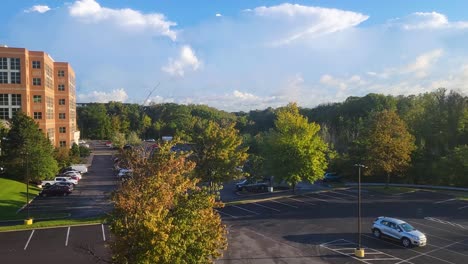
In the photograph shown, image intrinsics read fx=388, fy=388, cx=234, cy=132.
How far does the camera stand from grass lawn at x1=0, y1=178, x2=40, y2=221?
33.8 metres

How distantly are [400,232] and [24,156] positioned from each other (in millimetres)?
40651

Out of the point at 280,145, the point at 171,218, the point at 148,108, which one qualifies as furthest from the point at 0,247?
the point at 148,108

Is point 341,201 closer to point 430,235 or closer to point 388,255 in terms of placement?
point 430,235

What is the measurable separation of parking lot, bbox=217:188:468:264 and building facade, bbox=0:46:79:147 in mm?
40093

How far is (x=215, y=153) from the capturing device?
36312 mm

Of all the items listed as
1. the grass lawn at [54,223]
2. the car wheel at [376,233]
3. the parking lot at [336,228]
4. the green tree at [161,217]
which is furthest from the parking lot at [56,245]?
the car wheel at [376,233]

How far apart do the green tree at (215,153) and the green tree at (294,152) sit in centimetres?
615

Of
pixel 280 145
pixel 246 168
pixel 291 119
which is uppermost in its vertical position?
pixel 291 119

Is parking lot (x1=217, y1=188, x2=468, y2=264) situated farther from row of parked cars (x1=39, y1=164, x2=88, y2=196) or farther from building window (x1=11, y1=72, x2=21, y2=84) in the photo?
building window (x1=11, y1=72, x2=21, y2=84)

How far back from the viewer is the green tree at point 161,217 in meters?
12.2

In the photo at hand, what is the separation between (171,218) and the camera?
12.7 meters

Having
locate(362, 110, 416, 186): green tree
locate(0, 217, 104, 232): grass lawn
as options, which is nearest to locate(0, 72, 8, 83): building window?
locate(0, 217, 104, 232): grass lawn

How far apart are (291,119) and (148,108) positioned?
360ft

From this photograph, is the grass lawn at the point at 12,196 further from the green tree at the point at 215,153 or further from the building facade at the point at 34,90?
the green tree at the point at 215,153
